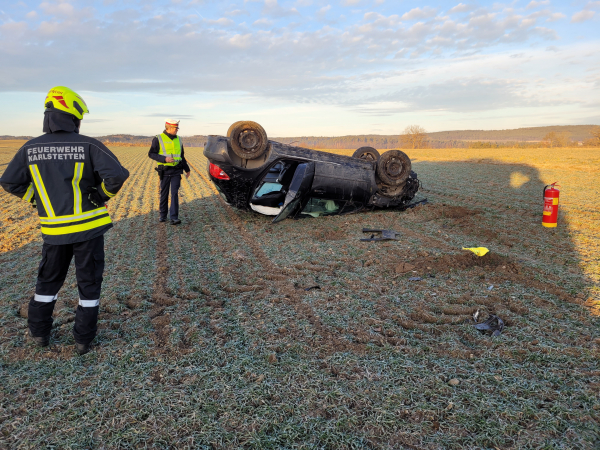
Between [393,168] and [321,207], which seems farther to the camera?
[393,168]

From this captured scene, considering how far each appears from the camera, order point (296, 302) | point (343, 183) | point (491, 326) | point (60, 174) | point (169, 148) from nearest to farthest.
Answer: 1. point (60, 174)
2. point (491, 326)
3. point (296, 302)
4. point (169, 148)
5. point (343, 183)

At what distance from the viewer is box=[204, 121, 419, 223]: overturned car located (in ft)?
23.7

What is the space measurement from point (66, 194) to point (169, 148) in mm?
4738

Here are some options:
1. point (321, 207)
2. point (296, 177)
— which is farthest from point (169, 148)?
point (321, 207)

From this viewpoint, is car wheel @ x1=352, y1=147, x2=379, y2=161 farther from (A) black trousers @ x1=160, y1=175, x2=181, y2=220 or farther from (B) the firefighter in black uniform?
(B) the firefighter in black uniform

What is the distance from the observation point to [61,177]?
2936mm

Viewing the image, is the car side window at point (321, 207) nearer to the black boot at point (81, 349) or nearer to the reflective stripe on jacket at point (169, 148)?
the reflective stripe on jacket at point (169, 148)

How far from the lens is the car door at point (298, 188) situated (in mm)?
7188

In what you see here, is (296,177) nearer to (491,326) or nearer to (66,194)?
(491,326)

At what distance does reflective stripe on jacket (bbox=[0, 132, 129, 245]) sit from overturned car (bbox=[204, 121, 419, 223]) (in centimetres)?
426

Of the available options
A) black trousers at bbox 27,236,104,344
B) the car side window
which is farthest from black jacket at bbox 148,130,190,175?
black trousers at bbox 27,236,104,344

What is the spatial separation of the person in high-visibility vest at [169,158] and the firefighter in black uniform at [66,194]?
14.2 ft

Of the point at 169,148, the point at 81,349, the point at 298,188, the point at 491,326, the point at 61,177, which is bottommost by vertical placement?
the point at 81,349

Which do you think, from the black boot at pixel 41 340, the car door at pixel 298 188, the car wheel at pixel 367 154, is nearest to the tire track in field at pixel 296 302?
the car door at pixel 298 188
